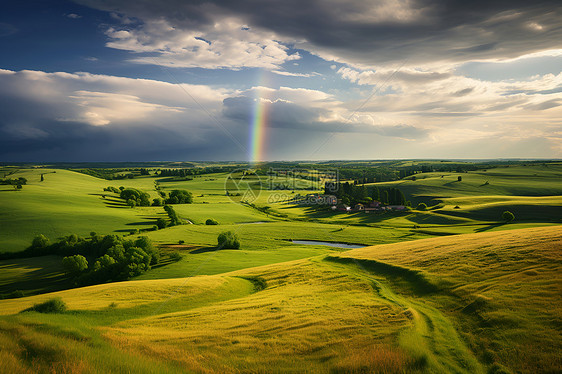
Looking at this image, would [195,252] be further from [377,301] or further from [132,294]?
[377,301]

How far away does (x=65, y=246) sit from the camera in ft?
204

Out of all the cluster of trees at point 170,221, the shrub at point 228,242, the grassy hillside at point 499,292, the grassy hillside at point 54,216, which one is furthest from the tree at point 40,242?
the grassy hillside at point 499,292

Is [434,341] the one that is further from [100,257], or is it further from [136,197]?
[136,197]

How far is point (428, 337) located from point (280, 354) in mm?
7511

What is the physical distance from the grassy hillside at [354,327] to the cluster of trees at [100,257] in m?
23.7

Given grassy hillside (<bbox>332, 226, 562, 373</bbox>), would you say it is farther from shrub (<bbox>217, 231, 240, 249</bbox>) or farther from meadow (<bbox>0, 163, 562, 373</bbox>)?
shrub (<bbox>217, 231, 240, 249</bbox>)

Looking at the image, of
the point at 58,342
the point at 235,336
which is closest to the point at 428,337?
the point at 235,336

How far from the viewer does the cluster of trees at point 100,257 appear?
157 ft

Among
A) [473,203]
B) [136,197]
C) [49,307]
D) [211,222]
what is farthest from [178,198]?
[473,203]

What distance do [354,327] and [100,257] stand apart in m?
54.7

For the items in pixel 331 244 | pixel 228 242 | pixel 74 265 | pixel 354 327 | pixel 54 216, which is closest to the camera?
pixel 354 327

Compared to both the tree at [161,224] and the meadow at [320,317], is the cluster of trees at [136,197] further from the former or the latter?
the meadow at [320,317]

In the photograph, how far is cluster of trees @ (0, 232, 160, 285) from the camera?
47.8m

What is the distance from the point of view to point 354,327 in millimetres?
14805
